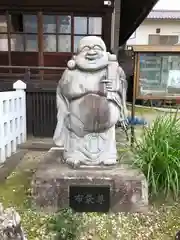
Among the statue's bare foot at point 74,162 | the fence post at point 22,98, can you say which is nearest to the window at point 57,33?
the fence post at point 22,98

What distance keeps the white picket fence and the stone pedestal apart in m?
1.55

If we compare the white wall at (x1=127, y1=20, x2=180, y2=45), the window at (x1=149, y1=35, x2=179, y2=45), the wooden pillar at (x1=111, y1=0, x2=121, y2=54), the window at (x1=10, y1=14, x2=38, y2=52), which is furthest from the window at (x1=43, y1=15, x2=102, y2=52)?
→ the window at (x1=149, y1=35, x2=179, y2=45)

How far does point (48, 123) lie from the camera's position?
19.1ft

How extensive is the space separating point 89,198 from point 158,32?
76.1ft

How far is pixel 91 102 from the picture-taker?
299 centimetres

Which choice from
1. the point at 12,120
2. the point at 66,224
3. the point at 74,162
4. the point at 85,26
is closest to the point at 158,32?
the point at 85,26

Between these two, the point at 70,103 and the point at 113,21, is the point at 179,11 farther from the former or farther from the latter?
the point at 70,103

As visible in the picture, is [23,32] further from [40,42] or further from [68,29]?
[68,29]

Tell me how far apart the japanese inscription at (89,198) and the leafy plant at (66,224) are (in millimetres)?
97

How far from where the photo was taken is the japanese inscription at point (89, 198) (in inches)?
112

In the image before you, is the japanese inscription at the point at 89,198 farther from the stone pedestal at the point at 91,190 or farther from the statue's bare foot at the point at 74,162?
the statue's bare foot at the point at 74,162

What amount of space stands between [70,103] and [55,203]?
3.32 ft

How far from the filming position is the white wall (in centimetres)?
2378

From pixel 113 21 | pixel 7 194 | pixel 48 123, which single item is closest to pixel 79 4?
pixel 113 21
